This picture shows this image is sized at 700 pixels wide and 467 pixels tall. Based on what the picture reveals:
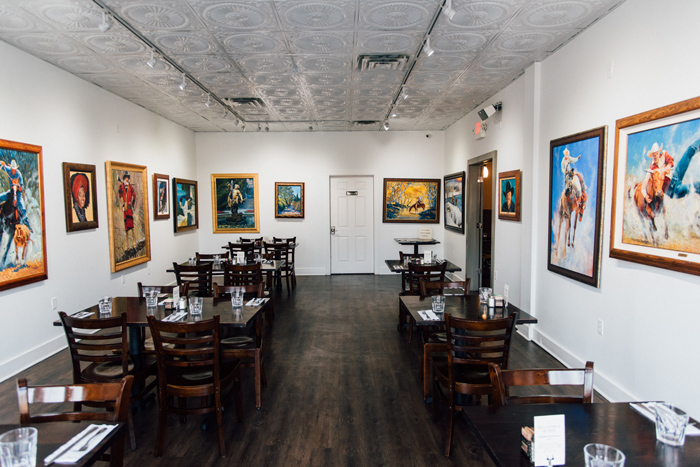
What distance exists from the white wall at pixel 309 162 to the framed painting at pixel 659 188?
5.87 m

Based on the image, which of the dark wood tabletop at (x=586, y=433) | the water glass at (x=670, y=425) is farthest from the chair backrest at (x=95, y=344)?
the water glass at (x=670, y=425)

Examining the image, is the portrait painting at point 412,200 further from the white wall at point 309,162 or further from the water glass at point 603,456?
the water glass at point 603,456

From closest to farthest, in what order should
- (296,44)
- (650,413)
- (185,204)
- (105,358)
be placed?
(650,413) → (105,358) → (296,44) → (185,204)

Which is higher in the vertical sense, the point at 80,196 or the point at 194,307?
the point at 80,196

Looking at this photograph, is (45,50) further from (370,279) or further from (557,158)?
(370,279)

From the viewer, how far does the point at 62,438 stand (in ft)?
5.03

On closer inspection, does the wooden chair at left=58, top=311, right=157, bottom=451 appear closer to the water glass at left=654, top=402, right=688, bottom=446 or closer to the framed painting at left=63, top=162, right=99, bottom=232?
the framed painting at left=63, top=162, right=99, bottom=232

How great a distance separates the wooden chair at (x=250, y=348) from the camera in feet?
10.1

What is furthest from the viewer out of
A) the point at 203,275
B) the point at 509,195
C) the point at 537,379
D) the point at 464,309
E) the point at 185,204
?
the point at 185,204

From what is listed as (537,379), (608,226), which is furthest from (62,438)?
(608,226)

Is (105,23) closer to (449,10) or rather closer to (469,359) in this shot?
(449,10)

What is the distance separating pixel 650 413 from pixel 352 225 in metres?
7.78

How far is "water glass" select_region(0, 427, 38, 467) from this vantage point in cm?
130

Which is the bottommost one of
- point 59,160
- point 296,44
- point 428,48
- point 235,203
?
point 235,203
